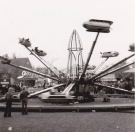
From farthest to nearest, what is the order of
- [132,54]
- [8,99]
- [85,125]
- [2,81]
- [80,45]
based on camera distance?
[2,81] → [80,45] → [132,54] → [8,99] → [85,125]

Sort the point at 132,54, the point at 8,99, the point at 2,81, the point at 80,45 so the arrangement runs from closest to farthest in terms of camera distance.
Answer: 1. the point at 8,99
2. the point at 132,54
3. the point at 80,45
4. the point at 2,81

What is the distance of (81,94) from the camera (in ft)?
55.2

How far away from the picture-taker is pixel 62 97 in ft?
30.3

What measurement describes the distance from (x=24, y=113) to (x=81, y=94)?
574cm

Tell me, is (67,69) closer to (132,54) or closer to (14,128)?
(132,54)

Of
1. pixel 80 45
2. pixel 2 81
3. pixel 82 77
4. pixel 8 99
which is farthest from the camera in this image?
pixel 2 81

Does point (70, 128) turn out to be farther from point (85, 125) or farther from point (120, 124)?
point (120, 124)

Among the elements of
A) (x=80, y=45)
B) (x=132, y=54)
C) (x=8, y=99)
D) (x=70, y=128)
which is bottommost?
(x=70, y=128)

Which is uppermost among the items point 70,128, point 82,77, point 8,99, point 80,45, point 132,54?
point 80,45

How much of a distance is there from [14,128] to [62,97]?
2188 millimetres

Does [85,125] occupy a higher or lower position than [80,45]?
lower

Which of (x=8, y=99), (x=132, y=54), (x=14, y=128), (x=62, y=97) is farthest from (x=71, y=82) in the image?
(x=14, y=128)

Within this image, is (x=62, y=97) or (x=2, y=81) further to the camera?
(x=2, y=81)

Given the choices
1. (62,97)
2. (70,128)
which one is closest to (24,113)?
(62,97)
